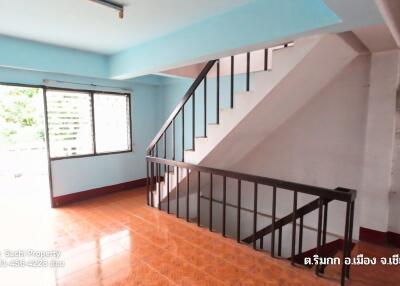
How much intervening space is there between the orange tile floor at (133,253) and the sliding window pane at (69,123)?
44.6 inches

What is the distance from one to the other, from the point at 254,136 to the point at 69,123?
3.22 metres

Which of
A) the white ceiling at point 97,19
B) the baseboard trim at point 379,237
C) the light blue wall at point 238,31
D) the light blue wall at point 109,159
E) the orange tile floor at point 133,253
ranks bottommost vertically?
the orange tile floor at point 133,253

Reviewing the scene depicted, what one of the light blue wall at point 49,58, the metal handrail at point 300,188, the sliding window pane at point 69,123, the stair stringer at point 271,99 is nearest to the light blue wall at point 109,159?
the sliding window pane at point 69,123

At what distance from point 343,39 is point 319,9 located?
695 millimetres

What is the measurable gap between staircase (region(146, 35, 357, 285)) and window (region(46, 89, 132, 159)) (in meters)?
1.37

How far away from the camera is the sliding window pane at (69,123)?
4020mm

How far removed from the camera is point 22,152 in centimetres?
562

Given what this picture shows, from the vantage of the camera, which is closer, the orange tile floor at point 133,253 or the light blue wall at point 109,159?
the orange tile floor at point 133,253

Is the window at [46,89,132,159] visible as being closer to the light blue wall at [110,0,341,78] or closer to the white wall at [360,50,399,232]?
the light blue wall at [110,0,341,78]

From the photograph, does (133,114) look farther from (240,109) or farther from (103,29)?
(240,109)

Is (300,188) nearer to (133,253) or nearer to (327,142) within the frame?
(327,142)

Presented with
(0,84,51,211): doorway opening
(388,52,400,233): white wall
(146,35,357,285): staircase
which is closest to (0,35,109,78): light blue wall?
(0,84,51,211): doorway opening

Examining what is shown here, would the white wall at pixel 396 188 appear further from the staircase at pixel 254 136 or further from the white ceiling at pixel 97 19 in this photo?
the white ceiling at pixel 97 19

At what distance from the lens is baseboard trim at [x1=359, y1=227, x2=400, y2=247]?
2.79 m
